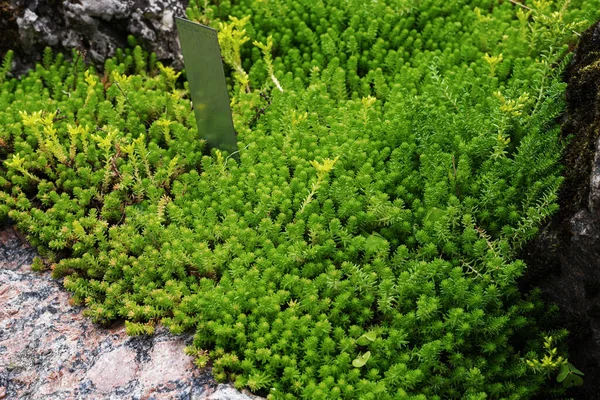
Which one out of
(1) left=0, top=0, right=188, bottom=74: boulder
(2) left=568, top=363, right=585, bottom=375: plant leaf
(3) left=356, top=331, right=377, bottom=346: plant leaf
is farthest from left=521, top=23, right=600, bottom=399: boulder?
(1) left=0, top=0, right=188, bottom=74: boulder

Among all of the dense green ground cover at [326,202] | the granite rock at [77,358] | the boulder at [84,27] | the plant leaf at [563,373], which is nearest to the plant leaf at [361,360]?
the dense green ground cover at [326,202]

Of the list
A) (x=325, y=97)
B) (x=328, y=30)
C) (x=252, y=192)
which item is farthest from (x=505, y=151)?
(x=328, y=30)

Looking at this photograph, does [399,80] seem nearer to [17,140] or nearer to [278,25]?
[278,25]

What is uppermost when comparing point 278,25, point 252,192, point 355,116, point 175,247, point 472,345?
point 278,25

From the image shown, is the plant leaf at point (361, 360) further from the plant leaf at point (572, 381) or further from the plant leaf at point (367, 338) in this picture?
the plant leaf at point (572, 381)

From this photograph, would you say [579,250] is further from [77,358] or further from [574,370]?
[77,358]

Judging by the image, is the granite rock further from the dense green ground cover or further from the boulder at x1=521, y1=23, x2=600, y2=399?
the boulder at x1=521, y1=23, x2=600, y2=399
